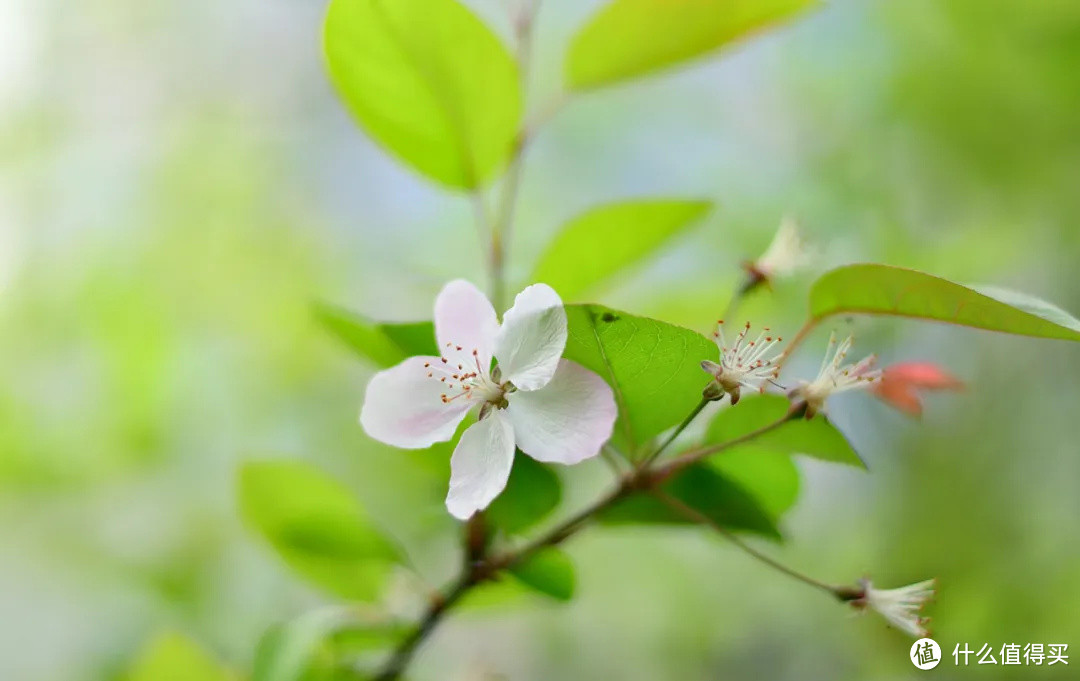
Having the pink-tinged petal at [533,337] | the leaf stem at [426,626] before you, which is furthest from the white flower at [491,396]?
the leaf stem at [426,626]

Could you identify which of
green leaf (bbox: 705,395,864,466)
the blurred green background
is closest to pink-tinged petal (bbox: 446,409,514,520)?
green leaf (bbox: 705,395,864,466)

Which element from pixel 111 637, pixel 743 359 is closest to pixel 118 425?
pixel 111 637

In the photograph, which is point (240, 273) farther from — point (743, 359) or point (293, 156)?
point (743, 359)

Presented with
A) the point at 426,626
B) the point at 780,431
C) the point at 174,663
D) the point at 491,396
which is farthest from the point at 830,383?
the point at 174,663

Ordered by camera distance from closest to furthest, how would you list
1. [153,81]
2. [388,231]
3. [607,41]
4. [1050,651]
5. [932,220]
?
[607,41] → [1050,651] → [932,220] → [388,231] → [153,81]

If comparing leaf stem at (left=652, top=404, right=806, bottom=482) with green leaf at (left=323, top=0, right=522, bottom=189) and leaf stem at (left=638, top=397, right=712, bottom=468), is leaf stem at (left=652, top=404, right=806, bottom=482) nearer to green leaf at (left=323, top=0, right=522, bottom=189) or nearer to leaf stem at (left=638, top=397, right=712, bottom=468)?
leaf stem at (left=638, top=397, right=712, bottom=468)

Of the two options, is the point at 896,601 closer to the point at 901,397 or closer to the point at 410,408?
the point at 901,397

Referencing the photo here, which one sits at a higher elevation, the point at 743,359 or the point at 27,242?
the point at 27,242
